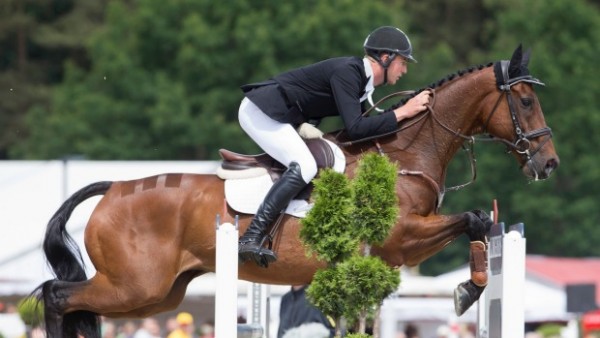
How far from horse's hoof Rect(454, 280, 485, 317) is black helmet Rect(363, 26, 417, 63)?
133cm

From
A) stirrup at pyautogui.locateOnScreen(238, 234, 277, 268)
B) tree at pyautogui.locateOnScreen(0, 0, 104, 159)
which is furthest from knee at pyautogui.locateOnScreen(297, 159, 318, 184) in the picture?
→ tree at pyautogui.locateOnScreen(0, 0, 104, 159)

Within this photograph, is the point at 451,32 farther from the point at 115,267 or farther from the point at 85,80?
the point at 115,267

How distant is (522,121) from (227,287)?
228 cm

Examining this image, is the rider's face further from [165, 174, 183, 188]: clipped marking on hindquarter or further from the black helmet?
[165, 174, 183, 188]: clipped marking on hindquarter

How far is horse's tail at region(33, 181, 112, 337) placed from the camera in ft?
25.9

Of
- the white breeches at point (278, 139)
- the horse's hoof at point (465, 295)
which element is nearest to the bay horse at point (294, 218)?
the horse's hoof at point (465, 295)

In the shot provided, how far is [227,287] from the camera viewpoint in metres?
6.02

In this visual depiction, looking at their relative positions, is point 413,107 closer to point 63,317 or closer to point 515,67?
point 515,67

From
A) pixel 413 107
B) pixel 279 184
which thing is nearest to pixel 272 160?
pixel 279 184

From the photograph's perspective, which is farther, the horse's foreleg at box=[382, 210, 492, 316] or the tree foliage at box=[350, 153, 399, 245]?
the horse's foreleg at box=[382, 210, 492, 316]

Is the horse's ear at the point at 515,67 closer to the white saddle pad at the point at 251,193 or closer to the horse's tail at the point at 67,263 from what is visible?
the white saddle pad at the point at 251,193

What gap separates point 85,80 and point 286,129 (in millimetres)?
32979

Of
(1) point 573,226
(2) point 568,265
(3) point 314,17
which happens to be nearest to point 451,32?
(3) point 314,17

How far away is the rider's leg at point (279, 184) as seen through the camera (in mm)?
7270
